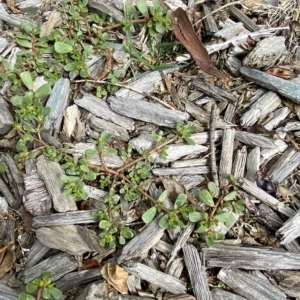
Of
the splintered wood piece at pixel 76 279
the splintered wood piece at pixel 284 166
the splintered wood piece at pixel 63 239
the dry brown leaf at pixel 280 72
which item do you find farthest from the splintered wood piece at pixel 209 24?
the splintered wood piece at pixel 76 279

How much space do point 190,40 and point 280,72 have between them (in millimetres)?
476

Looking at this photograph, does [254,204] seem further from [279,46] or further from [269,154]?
[279,46]

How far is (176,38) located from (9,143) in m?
0.97

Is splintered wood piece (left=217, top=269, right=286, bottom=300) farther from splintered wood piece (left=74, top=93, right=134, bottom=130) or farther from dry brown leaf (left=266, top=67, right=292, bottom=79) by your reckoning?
dry brown leaf (left=266, top=67, right=292, bottom=79)

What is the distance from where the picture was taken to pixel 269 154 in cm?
208

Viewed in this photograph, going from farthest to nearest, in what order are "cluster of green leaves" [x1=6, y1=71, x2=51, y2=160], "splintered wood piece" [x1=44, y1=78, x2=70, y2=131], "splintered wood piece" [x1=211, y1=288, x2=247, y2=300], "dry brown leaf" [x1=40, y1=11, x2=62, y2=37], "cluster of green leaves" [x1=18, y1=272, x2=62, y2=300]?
"dry brown leaf" [x1=40, y1=11, x2=62, y2=37] → "splintered wood piece" [x1=44, y1=78, x2=70, y2=131] → "cluster of green leaves" [x1=6, y1=71, x2=51, y2=160] → "splintered wood piece" [x1=211, y1=288, x2=247, y2=300] → "cluster of green leaves" [x1=18, y1=272, x2=62, y2=300]

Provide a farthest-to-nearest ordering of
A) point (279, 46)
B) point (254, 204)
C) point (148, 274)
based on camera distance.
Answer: point (279, 46) → point (254, 204) → point (148, 274)

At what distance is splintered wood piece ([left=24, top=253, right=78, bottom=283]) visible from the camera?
1897 millimetres

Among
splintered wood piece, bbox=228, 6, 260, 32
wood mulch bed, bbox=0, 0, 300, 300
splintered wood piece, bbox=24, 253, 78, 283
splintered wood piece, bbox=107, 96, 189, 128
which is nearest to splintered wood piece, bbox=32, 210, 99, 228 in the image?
wood mulch bed, bbox=0, 0, 300, 300

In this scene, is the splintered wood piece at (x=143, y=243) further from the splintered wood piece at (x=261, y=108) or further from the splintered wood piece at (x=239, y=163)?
the splintered wood piece at (x=261, y=108)

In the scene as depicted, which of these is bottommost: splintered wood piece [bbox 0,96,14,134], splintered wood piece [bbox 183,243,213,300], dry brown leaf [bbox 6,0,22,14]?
splintered wood piece [bbox 183,243,213,300]

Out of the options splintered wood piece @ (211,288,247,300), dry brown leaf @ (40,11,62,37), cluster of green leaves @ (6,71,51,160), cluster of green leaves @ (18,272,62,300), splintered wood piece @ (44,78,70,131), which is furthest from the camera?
dry brown leaf @ (40,11,62,37)

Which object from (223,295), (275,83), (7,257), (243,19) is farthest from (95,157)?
(243,19)

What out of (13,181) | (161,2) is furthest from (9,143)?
(161,2)
